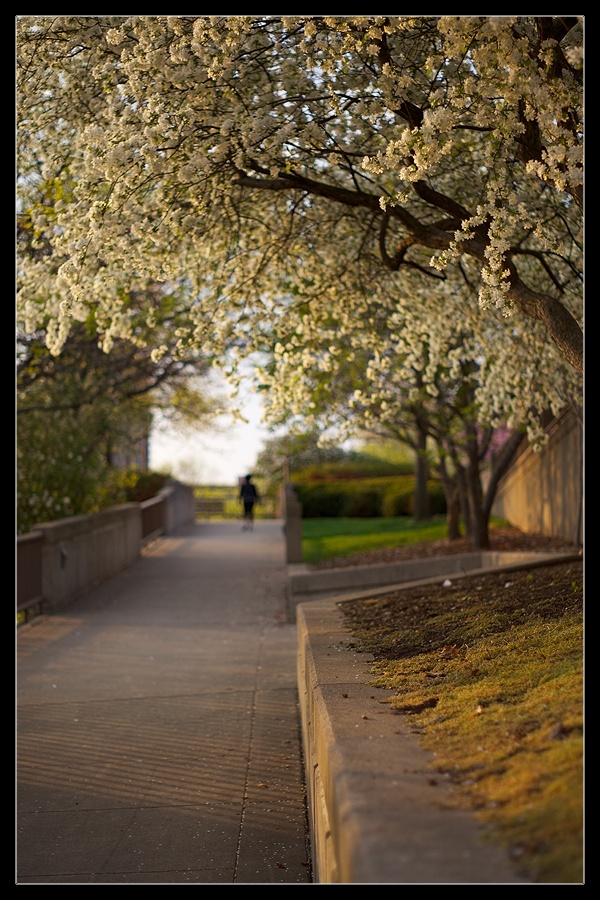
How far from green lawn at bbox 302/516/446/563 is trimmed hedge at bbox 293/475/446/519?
0.82m

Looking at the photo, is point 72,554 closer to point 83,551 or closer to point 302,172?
point 83,551

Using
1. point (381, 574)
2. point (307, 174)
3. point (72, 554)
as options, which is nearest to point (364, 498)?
point (72, 554)

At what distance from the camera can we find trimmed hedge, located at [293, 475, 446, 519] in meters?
29.1

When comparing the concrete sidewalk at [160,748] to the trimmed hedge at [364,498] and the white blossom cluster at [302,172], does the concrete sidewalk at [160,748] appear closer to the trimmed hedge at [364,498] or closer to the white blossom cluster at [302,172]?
the white blossom cluster at [302,172]

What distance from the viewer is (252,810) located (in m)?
Result: 5.91

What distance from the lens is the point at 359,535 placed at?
74.9ft

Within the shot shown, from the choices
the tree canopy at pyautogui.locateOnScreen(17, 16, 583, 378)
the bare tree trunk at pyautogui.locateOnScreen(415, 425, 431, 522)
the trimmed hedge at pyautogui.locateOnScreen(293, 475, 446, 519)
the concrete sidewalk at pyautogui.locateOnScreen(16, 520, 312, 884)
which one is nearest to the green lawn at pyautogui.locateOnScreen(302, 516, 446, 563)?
the bare tree trunk at pyautogui.locateOnScreen(415, 425, 431, 522)

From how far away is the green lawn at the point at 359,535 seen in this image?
64.7 ft

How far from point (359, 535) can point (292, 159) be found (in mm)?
16475

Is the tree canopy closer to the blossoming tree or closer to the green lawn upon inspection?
the blossoming tree

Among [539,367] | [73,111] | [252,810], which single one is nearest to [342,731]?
[252,810]

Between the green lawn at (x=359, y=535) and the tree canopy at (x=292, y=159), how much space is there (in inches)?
410

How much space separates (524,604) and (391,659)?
125cm
